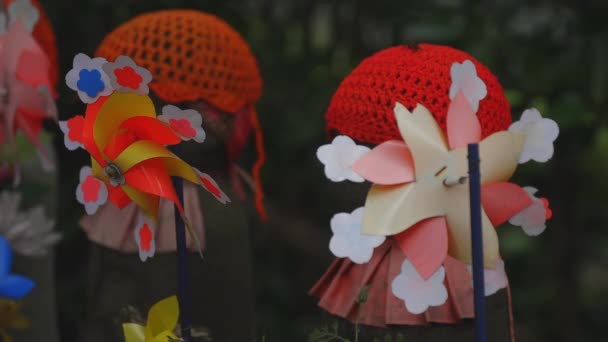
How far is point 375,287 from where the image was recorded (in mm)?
808

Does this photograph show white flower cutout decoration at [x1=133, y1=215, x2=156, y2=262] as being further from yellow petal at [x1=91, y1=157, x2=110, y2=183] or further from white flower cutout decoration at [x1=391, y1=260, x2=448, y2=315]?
white flower cutout decoration at [x1=391, y1=260, x2=448, y2=315]

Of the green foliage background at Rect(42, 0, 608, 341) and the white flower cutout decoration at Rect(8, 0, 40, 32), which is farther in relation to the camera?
the green foliage background at Rect(42, 0, 608, 341)

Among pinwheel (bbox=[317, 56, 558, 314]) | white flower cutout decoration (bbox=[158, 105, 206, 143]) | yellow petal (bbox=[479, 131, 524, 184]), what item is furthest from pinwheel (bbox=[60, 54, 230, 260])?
yellow petal (bbox=[479, 131, 524, 184])

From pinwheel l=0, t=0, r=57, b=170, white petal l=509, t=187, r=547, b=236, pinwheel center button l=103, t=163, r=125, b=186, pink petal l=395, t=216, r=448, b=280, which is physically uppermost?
pinwheel l=0, t=0, r=57, b=170

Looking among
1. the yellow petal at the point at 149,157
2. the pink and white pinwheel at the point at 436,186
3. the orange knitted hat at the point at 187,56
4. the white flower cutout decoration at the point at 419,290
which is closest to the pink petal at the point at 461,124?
the pink and white pinwheel at the point at 436,186

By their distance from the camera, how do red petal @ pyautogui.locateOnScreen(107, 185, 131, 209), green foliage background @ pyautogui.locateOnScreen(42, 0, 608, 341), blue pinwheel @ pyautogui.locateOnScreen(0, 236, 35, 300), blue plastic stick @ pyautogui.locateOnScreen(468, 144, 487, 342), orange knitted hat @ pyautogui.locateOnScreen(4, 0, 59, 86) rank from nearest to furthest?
blue plastic stick @ pyautogui.locateOnScreen(468, 144, 487, 342)
red petal @ pyautogui.locateOnScreen(107, 185, 131, 209)
blue pinwheel @ pyautogui.locateOnScreen(0, 236, 35, 300)
orange knitted hat @ pyautogui.locateOnScreen(4, 0, 59, 86)
green foliage background @ pyautogui.locateOnScreen(42, 0, 608, 341)

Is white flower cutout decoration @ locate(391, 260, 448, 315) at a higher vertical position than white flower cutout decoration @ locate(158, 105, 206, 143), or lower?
lower

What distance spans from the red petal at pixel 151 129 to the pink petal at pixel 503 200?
0.84ft

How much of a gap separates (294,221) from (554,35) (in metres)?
0.74

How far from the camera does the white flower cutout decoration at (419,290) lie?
71 cm

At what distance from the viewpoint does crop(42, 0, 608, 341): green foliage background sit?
57.5 inches

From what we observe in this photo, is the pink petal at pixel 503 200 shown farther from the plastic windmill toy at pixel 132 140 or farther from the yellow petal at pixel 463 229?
the plastic windmill toy at pixel 132 140

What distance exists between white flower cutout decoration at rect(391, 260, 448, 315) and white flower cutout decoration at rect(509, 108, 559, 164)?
0.12 meters

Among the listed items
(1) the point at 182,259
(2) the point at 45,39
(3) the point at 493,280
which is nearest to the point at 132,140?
(1) the point at 182,259
